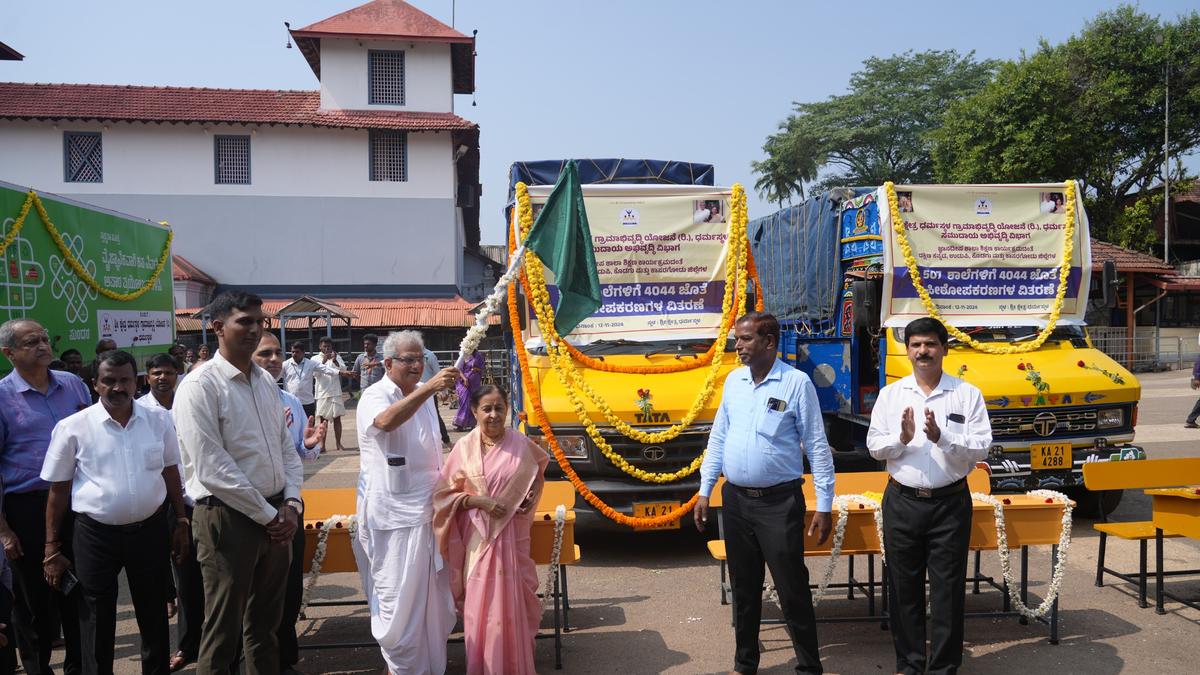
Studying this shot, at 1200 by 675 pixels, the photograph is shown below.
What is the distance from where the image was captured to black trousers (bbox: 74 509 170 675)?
A: 3828 millimetres

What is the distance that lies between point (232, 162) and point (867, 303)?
21994mm

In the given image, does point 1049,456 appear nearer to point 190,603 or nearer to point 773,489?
point 773,489

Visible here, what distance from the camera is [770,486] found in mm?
3963

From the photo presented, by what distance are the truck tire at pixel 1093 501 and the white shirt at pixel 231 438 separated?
6820 mm

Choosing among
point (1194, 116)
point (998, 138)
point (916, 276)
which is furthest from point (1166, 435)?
point (1194, 116)

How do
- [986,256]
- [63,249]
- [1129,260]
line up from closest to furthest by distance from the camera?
[986,256], [63,249], [1129,260]

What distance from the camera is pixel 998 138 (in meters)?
24.6

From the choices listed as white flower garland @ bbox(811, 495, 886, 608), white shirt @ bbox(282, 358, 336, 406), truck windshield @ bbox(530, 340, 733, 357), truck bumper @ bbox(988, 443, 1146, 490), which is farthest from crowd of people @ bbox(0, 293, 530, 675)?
white shirt @ bbox(282, 358, 336, 406)

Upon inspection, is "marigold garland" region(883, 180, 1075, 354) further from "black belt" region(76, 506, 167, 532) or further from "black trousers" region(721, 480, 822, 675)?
"black belt" region(76, 506, 167, 532)

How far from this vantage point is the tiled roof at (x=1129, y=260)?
918 inches

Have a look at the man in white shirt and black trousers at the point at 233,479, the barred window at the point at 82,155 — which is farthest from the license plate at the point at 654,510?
the barred window at the point at 82,155

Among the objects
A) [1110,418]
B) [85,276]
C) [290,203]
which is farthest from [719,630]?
[290,203]

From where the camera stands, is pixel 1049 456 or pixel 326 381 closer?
pixel 1049 456

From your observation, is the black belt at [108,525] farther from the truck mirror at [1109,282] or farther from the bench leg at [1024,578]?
the truck mirror at [1109,282]
